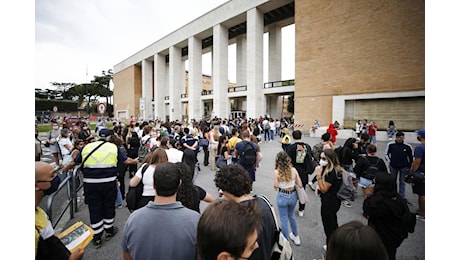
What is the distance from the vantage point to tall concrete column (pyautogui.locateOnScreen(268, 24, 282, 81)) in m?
28.1

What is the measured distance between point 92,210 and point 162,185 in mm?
2512

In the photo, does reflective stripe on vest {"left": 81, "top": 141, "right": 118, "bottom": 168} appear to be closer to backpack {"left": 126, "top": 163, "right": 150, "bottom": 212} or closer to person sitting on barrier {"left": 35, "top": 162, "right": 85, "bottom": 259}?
backpack {"left": 126, "top": 163, "right": 150, "bottom": 212}

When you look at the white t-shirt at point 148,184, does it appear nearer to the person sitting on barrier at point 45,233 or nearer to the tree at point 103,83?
the person sitting on barrier at point 45,233

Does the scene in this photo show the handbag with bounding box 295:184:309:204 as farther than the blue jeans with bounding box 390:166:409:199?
No

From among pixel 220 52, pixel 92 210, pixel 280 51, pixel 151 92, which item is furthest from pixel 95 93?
pixel 92 210

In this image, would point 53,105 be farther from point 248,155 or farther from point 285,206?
point 285,206

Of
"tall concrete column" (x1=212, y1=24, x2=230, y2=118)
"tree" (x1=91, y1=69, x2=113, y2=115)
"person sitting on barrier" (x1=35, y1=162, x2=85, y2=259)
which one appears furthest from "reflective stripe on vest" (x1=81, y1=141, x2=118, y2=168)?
"tree" (x1=91, y1=69, x2=113, y2=115)

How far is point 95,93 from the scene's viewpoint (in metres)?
65.3

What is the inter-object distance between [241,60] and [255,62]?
347 inches

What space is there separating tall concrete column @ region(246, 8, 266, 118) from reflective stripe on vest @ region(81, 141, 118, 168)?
21.8 m

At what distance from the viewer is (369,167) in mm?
4117

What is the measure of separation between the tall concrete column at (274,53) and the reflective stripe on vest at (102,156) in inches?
1059

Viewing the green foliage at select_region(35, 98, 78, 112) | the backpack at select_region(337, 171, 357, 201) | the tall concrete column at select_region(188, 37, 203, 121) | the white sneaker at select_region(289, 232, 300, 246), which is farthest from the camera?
the green foliage at select_region(35, 98, 78, 112)

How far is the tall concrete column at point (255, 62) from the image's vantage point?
24.2 meters
